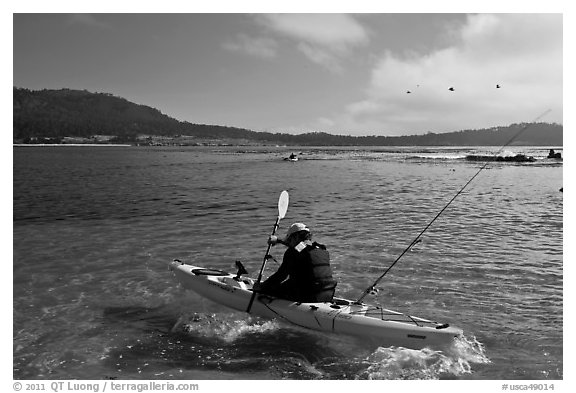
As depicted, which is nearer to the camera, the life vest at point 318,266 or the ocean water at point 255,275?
the ocean water at point 255,275

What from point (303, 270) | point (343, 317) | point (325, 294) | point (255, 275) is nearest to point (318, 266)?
point (303, 270)

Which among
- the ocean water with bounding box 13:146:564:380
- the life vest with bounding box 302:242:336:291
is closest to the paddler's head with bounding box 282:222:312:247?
the life vest with bounding box 302:242:336:291

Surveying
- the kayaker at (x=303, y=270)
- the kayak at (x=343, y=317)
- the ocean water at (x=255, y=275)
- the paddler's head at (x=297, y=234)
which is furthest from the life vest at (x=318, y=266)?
the ocean water at (x=255, y=275)

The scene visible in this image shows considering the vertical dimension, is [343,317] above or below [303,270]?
below

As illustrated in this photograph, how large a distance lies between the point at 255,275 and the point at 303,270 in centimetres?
444

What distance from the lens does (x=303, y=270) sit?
9.22 meters

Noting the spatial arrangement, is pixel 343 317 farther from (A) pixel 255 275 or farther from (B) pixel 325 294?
(A) pixel 255 275

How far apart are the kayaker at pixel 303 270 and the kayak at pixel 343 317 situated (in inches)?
7.5

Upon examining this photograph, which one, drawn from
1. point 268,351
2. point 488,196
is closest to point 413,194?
point 488,196

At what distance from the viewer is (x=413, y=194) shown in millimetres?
31375

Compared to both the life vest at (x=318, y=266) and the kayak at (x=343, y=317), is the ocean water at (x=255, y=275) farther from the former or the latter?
the life vest at (x=318, y=266)

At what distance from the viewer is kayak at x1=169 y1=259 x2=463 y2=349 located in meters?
8.18

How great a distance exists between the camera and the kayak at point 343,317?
8.18m
